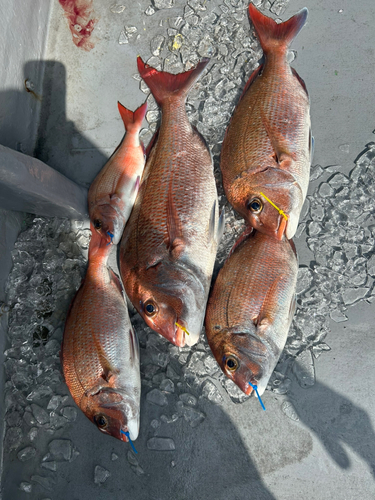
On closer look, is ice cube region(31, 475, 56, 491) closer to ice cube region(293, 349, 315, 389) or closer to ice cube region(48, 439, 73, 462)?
ice cube region(48, 439, 73, 462)

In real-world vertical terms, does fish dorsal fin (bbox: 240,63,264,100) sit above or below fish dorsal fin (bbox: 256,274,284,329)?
above

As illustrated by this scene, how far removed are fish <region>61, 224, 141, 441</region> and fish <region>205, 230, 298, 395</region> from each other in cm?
54

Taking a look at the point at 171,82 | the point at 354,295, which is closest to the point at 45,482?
the point at 354,295

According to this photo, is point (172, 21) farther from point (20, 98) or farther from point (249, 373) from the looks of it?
point (249, 373)

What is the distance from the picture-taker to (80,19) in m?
2.79

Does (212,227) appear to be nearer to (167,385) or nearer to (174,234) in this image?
(174,234)

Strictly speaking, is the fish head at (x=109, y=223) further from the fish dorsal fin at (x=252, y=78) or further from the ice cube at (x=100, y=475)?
the ice cube at (x=100, y=475)

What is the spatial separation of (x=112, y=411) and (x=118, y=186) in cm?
137

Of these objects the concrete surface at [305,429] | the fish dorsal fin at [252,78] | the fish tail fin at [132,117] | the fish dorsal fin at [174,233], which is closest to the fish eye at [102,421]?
the concrete surface at [305,429]

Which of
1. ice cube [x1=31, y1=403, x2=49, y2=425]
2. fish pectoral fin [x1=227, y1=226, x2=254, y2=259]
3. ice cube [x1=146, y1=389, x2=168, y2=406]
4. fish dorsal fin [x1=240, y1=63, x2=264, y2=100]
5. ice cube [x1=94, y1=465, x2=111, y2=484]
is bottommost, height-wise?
ice cube [x1=94, y1=465, x2=111, y2=484]

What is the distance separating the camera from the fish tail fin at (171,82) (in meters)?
2.36

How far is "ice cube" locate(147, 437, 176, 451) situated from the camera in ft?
7.25

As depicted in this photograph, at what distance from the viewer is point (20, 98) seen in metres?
2.53

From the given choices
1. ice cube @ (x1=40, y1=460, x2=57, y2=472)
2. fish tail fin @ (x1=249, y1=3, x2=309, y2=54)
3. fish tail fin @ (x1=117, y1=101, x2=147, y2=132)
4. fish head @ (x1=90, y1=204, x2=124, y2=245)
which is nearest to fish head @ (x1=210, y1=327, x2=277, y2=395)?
fish head @ (x1=90, y1=204, x2=124, y2=245)
